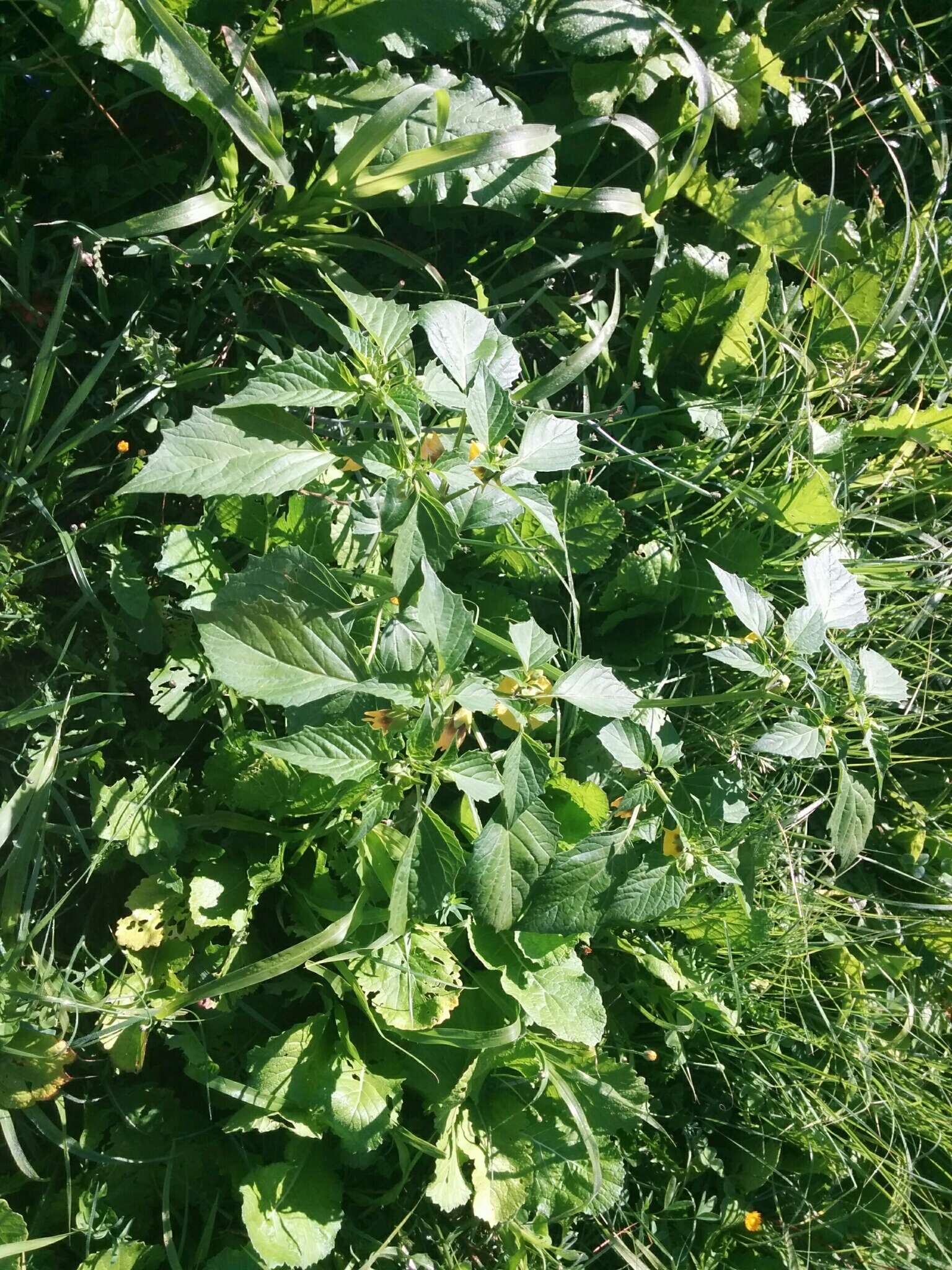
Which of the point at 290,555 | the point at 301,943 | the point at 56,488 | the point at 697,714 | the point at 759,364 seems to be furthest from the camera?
the point at 759,364

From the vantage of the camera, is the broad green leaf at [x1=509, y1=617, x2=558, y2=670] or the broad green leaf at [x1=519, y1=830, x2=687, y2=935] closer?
the broad green leaf at [x1=509, y1=617, x2=558, y2=670]

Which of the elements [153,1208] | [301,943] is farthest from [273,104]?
[153,1208]

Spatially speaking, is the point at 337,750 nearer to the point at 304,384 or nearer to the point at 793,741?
the point at 304,384

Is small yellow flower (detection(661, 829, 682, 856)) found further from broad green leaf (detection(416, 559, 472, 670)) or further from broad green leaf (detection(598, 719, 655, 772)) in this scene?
broad green leaf (detection(416, 559, 472, 670))

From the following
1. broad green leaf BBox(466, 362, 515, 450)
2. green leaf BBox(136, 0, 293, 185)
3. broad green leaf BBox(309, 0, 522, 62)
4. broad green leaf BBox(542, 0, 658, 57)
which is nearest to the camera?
broad green leaf BBox(466, 362, 515, 450)

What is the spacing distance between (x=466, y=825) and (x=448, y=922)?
0.23 meters

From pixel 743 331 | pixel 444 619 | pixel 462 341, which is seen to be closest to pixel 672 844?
pixel 444 619

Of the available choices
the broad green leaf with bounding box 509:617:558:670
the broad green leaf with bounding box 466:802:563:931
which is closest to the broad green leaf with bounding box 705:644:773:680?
the broad green leaf with bounding box 509:617:558:670

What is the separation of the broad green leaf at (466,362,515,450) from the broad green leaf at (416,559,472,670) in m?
0.24

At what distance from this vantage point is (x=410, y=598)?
1456mm

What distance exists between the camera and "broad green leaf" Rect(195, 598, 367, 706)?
1352 mm

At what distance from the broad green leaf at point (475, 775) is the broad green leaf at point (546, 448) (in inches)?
18.1

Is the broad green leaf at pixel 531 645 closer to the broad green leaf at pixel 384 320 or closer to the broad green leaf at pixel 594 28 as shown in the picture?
the broad green leaf at pixel 384 320

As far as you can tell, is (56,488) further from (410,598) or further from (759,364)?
(759,364)
